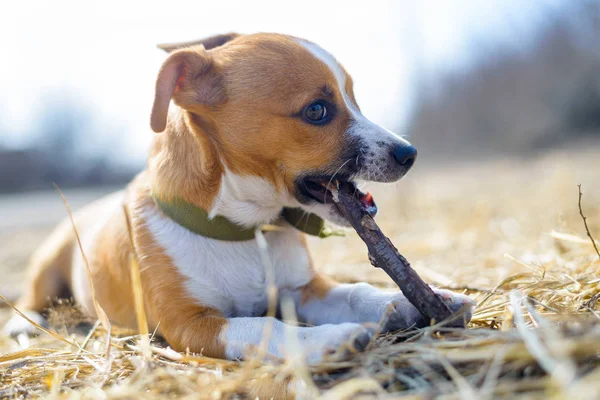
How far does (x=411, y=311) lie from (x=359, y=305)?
0.35 m

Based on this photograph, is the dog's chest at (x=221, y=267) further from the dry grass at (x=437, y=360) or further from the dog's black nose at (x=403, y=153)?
the dog's black nose at (x=403, y=153)

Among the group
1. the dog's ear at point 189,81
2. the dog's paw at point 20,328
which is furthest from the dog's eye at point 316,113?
the dog's paw at point 20,328

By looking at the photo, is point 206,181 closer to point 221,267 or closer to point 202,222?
point 202,222

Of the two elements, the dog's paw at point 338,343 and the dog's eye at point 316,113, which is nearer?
the dog's paw at point 338,343

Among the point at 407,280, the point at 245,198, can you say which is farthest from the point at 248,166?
the point at 407,280

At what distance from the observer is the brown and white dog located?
98.7 inches

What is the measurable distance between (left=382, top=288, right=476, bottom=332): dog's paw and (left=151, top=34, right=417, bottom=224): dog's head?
20.8 inches

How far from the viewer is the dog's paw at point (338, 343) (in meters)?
1.78

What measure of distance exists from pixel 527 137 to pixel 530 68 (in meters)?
4.54

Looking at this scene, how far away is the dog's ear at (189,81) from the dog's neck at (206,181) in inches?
4.0

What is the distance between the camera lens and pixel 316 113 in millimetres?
2580

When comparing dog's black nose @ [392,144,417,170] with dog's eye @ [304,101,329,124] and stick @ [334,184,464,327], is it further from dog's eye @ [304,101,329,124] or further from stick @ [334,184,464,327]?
stick @ [334,184,464,327]

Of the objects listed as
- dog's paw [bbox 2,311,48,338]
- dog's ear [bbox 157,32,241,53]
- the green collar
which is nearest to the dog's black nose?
the green collar

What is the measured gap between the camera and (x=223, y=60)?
2736mm
